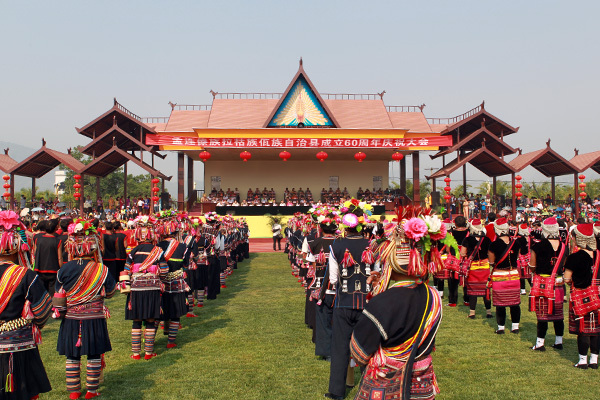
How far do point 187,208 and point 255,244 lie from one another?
6222 millimetres

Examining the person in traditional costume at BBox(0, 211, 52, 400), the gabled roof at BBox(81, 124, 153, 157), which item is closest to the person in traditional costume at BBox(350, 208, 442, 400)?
the person in traditional costume at BBox(0, 211, 52, 400)

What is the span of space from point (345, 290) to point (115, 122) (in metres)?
30.5

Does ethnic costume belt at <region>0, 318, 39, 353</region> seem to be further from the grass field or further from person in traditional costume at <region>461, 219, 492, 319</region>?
person in traditional costume at <region>461, 219, 492, 319</region>

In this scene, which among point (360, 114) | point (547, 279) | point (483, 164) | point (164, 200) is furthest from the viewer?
point (360, 114)

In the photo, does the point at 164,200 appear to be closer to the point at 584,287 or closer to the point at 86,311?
the point at 86,311

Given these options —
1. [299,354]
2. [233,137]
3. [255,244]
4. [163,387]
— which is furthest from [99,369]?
[233,137]

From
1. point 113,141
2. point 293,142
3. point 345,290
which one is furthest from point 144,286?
point 113,141

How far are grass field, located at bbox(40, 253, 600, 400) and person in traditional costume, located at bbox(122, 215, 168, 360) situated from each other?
422 millimetres

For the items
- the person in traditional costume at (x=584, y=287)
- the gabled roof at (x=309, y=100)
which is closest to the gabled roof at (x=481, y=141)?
the gabled roof at (x=309, y=100)

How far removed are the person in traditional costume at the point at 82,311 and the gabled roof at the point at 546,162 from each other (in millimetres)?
31251

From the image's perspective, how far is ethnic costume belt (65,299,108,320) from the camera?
235 inches

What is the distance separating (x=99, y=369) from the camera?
618cm

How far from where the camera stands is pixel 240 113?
39.2 metres

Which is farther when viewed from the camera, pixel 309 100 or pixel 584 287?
pixel 309 100
